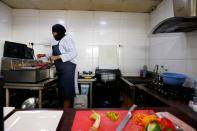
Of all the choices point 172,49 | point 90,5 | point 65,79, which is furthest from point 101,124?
point 90,5

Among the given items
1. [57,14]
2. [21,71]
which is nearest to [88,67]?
[57,14]

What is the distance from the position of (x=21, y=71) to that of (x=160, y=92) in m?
1.47

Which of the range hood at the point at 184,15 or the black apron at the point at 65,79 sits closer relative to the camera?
the range hood at the point at 184,15

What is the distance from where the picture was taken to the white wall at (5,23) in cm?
267

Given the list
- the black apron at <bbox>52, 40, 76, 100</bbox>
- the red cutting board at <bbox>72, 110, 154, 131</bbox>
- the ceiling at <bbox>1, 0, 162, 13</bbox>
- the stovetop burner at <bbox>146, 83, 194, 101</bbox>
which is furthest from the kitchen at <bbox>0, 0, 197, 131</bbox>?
the red cutting board at <bbox>72, 110, 154, 131</bbox>

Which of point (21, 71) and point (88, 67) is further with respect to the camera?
point (88, 67)

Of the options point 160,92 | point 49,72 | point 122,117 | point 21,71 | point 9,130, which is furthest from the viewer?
point 49,72

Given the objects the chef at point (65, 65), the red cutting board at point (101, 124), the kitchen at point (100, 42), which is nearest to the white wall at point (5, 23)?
the kitchen at point (100, 42)

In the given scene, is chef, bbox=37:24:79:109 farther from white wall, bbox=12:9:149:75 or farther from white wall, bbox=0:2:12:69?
white wall, bbox=0:2:12:69

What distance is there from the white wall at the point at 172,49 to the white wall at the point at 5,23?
7.52 ft

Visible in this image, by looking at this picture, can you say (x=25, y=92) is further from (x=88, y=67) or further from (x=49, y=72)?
(x=88, y=67)

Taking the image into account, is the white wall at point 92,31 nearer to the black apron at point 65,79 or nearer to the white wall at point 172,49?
the white wall at point 172,49

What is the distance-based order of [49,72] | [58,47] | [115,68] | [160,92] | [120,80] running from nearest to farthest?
[160,92] < [58,47] < [49,72] < [120,80] < [115,68]

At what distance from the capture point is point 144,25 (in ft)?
10.2
